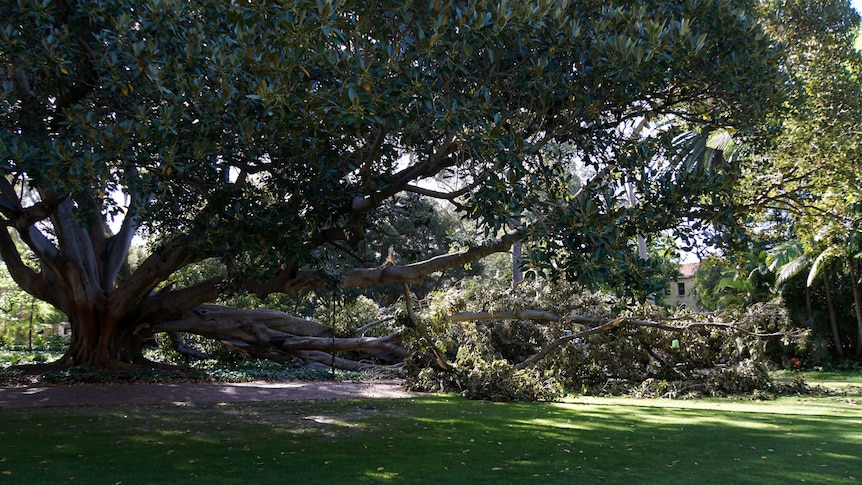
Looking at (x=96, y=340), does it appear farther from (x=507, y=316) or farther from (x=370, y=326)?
(x=507, y=316)

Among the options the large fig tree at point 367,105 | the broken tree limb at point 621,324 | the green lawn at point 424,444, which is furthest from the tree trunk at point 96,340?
the broken tree limb at point 621,324

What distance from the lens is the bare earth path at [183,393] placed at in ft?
37.1

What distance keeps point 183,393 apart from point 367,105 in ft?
30.2

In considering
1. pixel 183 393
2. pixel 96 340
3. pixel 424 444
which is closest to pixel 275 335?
pixel 96 340

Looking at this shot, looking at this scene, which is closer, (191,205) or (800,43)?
(191,205)

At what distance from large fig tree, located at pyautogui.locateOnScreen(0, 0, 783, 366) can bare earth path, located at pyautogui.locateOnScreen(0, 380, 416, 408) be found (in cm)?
342

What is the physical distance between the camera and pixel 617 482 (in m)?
5.84

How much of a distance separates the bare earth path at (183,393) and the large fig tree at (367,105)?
3415 millimetres

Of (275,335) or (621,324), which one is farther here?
(275,335)

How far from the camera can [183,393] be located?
13016 mm

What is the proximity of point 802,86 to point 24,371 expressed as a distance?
17.3m

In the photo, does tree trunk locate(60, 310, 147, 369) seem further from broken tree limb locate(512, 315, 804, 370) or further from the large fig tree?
broken tree limb locate(512, 315, 804, 370)

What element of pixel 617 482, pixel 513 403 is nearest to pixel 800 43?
pixel 513 403

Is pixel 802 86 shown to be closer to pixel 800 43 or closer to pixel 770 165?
pixel 770 165
